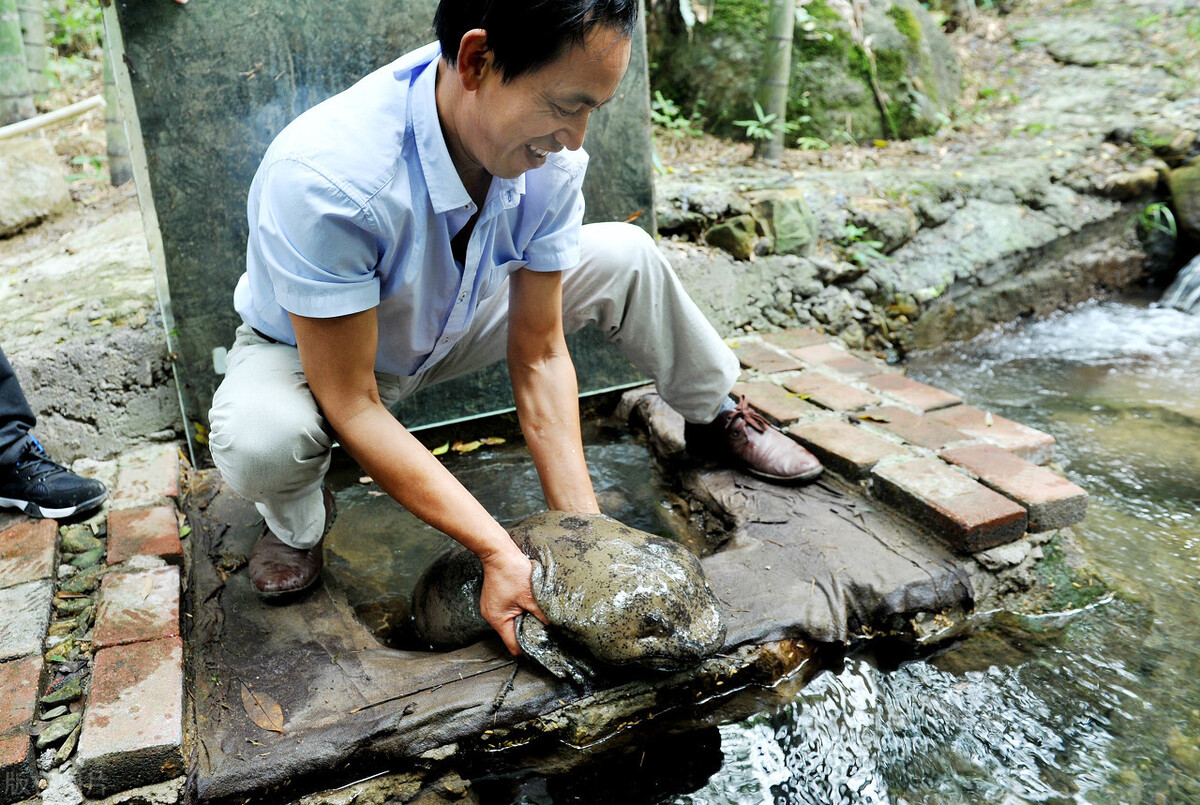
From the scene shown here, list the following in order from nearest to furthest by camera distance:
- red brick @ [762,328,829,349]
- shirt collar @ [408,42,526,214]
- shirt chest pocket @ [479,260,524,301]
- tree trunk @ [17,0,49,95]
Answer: shirt collar @ [408,42,526,214] → shirt chest pocket @ [479,260,524,301] → red brick @ [762,328,829,349] → tree trunk @ [17,0,49,95]

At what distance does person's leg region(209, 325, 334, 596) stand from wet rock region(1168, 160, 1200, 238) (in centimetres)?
467

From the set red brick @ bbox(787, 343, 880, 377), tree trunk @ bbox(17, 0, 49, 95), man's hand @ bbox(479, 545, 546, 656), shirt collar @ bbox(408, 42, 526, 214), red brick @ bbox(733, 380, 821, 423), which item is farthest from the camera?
tree trunk @ bbox(17, 0, 49, 95)

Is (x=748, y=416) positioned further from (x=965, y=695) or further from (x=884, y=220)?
(x=884, y=220)

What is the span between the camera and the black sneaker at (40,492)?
2.13m

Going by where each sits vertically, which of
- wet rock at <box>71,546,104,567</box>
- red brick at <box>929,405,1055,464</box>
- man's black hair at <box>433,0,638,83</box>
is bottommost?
wet rock at <box>71,546,104,567</box>

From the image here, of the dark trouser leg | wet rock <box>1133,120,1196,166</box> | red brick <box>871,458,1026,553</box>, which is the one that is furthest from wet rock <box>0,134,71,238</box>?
wet rock <box>1133,120,1196,166</box>

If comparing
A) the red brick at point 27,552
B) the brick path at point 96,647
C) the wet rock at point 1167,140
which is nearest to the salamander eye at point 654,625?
the brick path at point 96,647

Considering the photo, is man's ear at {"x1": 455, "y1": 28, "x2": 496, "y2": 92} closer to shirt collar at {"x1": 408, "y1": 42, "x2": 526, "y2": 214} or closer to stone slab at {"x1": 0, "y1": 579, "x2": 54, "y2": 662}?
shirt collar at {"x1": 408, "y1": 42, "x2": 526, "y2": 214}

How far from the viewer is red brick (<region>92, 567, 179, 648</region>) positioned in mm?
1705

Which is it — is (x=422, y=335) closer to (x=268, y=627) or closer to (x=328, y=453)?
(x=328, y=453)

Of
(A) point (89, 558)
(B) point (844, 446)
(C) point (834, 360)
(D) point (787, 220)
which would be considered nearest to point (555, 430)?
(B) point (844, 446)

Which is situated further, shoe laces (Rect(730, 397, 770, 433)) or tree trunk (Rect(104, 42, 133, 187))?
tree trunk (Rect(104, 42, 133, 187))

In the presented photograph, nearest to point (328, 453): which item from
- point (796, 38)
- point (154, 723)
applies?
point (154, 723)

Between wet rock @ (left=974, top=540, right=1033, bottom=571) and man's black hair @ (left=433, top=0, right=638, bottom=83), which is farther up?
man's black hair @ (left=433, top=0, right=638, bottom=83)
